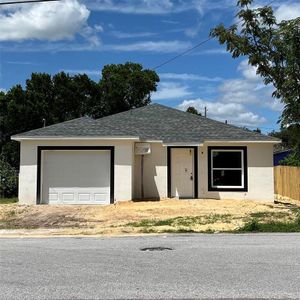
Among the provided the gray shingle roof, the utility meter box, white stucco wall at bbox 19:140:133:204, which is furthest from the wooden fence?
white stucco wall at bbox 19:140:133:204

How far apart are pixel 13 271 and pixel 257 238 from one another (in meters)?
6.64

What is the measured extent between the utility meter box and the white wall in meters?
2.57

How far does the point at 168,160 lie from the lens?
77.8 ft

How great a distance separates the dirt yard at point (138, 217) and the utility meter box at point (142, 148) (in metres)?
2.64

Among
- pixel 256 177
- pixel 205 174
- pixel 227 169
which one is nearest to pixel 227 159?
pixel 227 169

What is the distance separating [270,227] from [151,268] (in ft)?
23.1

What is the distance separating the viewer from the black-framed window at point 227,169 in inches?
928

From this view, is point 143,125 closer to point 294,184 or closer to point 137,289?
point 294,184

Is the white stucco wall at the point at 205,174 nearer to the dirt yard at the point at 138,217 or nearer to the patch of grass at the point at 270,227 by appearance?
the dirt yard at the point at 138,217

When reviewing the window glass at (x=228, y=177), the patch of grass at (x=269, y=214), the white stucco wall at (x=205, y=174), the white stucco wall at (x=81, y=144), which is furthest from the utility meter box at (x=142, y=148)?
the patch of grass at (x=269, y=214)

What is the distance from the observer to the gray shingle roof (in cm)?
2216

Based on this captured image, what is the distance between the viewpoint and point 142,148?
2309 cm

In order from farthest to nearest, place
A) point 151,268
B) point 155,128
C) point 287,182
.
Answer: point 287,182, point 155,128, point 151,268

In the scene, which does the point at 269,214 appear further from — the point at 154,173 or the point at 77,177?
the point at 77,177
